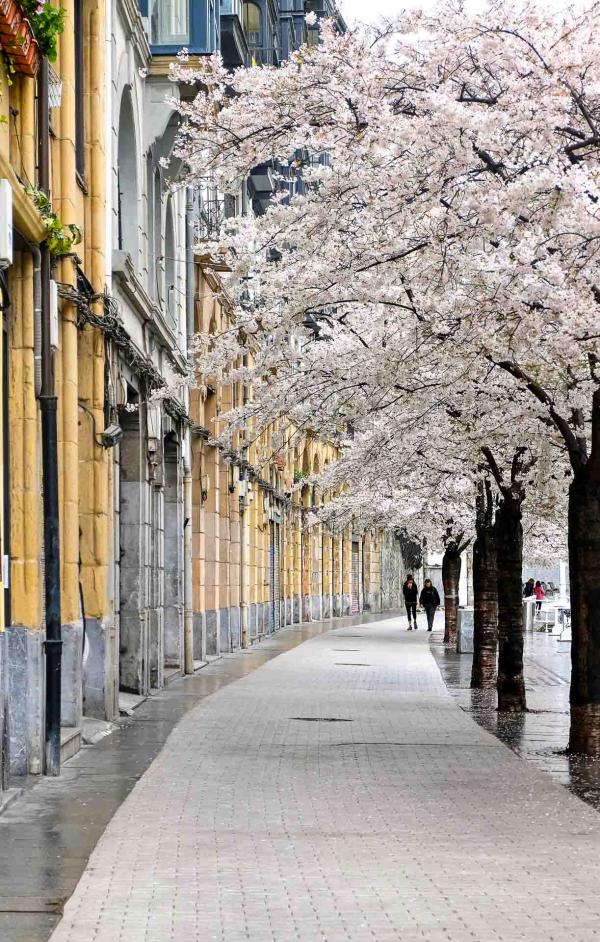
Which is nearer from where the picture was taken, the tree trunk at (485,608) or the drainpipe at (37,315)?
the drainpipe at (37,315)

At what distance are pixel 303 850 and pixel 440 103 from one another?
16.3 ft

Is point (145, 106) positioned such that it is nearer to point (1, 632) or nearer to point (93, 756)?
point (93, 756)

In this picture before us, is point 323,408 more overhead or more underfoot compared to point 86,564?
more overhead

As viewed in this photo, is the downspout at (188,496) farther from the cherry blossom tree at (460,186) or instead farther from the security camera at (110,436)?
the cherry blossom tree at (460,186)

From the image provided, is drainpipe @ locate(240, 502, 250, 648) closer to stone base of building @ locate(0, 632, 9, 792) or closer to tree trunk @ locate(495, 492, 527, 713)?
tree trunk @ locate(495, 492, 527, 713)

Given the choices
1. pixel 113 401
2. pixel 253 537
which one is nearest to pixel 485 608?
pixel 113 401

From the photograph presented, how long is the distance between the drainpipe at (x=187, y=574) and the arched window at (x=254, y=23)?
1946 cm

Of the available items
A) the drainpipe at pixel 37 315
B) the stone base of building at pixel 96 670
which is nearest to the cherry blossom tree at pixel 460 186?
the drainpipe at pixel 37 315

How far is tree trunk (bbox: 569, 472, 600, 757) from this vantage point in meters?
13.6

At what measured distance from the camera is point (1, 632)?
1006cm

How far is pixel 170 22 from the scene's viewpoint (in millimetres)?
22578

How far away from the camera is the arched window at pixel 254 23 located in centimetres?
4203

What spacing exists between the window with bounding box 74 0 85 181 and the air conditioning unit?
5343 mm

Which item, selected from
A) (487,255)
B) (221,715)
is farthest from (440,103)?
(221,715)
